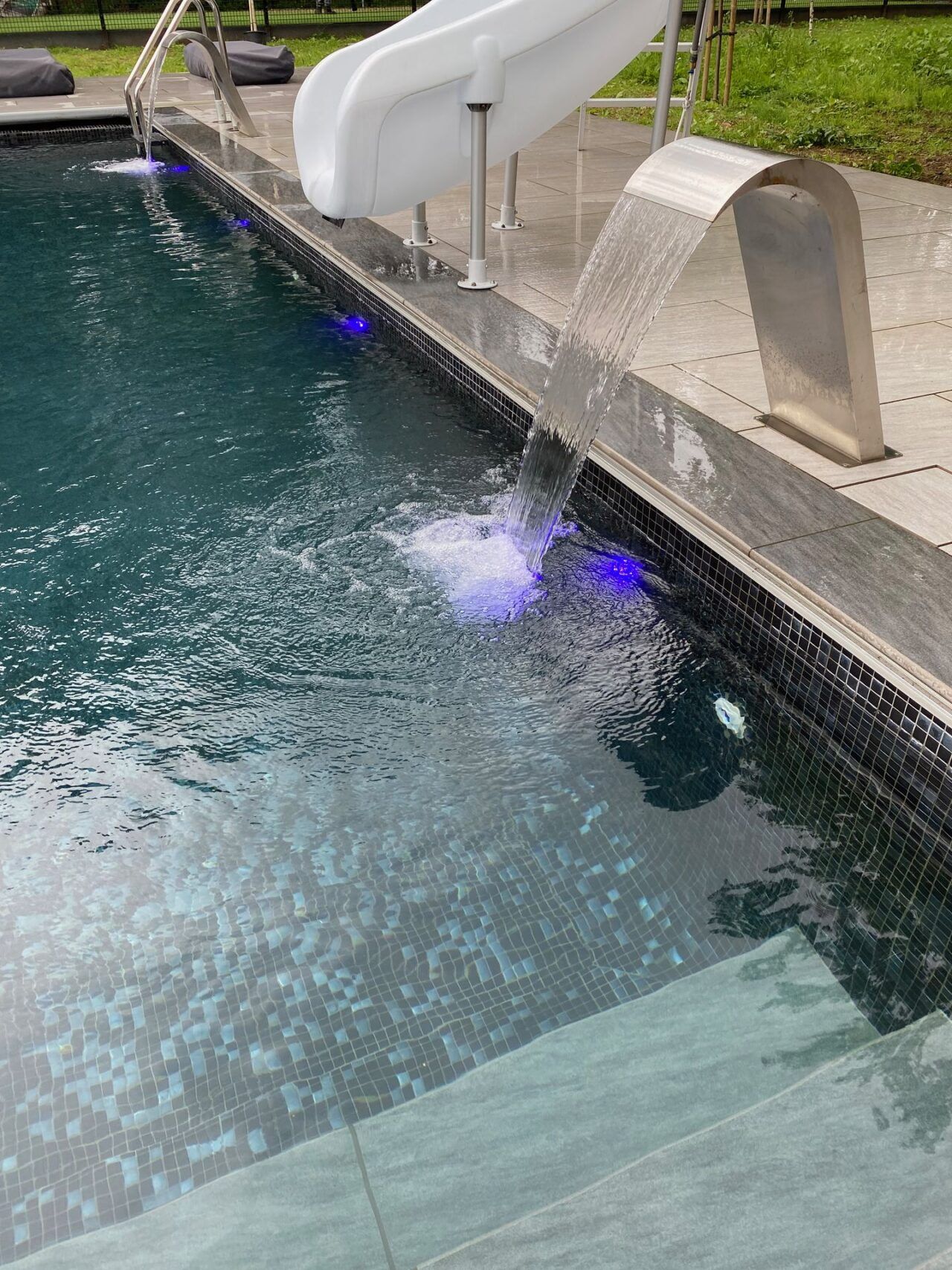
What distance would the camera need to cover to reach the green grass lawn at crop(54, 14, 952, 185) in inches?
269

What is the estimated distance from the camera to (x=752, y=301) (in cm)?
275

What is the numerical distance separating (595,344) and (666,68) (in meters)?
2.47

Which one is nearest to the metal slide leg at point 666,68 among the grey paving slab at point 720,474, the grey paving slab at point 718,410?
the grey paving slab at point 718,410

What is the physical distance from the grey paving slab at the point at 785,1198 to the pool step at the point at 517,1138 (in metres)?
0.02

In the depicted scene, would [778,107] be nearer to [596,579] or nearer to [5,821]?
[596,579]

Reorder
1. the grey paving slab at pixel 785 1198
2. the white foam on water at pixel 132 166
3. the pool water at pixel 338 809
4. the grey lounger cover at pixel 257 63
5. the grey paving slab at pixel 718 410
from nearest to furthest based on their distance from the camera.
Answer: the grey paving slab at pixel 785 1198, the pool water at pixel 338 809, the grey paving slab at pixel 718 410, the white foam on water at pixel 132 166, the grey lounger cover at pixel 257 63

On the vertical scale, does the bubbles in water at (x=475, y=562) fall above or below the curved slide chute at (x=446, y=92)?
below

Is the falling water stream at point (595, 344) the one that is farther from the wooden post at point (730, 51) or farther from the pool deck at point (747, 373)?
the wooden post at point (730, 51)

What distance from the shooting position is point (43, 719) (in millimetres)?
2275

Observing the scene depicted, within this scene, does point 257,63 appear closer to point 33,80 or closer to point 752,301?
point 33,80

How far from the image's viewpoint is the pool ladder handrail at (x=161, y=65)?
7066 mm

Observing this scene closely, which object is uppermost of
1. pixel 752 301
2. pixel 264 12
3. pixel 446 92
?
pixel 446 92

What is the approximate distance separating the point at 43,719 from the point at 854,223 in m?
2.22

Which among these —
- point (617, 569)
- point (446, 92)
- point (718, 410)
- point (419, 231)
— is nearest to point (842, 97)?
point (419, 231)
